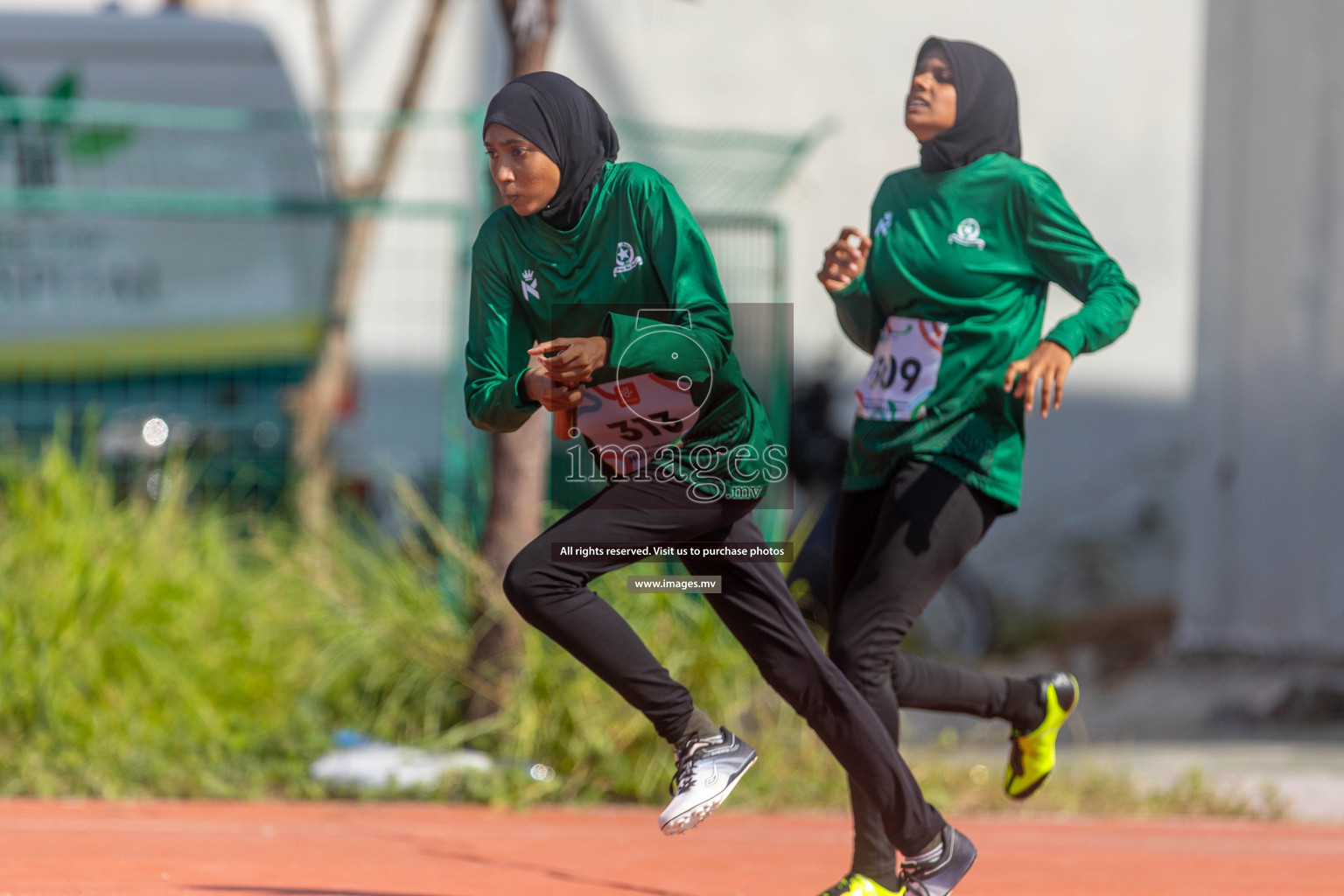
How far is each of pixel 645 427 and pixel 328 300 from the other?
5.53 m

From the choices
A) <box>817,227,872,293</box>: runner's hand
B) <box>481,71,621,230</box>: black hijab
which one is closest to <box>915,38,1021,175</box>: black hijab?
<box>817,227,872,293</box>: runner's hand

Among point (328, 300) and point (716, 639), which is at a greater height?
point (328, 300)

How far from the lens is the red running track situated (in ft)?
13.8

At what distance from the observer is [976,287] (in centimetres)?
363

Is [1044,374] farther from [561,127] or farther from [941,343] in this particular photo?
[561,127]

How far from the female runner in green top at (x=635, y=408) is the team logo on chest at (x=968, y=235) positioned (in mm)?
630

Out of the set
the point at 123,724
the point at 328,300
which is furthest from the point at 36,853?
the point at 328,300

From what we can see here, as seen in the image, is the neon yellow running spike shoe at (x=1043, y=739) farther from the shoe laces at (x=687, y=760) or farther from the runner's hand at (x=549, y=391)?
the runner's hand at (x=549, y=391)

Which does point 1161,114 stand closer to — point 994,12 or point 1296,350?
point 994,12

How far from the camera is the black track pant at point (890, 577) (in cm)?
Answer: 357

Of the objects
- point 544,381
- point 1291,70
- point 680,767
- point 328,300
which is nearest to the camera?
point 544,381

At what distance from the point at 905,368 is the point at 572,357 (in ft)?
3.25

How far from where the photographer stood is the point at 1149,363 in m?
11.2

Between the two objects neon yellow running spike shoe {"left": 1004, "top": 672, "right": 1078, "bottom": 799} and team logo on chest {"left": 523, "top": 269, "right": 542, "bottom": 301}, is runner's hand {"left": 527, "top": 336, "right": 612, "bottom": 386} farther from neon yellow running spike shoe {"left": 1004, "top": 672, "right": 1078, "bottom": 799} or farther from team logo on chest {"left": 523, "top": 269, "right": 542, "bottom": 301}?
neon yellow running spike shoe {"left": 1004, "top": 672, "right": 1078, "bottom": 799}
